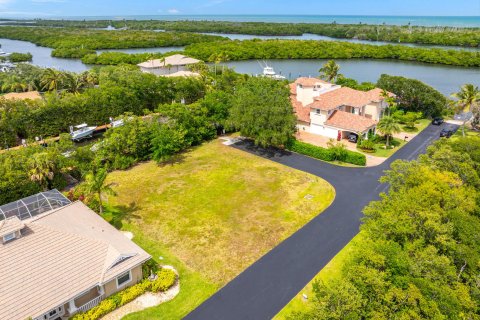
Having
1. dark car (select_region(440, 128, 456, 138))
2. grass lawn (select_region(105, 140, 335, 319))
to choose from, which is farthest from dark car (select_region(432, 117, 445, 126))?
grass lawn (select_region(105, 140, 335, 319))

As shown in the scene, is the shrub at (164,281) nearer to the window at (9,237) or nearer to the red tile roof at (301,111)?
the window at (9,237)

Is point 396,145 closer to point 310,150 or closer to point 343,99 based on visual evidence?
point 343,99

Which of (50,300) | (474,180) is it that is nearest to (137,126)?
(50,300)

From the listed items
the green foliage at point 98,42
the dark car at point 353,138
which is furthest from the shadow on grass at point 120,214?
the green foliage at point 98,42

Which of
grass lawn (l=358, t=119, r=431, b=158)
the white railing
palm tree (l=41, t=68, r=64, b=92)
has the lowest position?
the white railing

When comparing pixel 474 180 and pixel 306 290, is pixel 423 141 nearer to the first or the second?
pixel 474 180

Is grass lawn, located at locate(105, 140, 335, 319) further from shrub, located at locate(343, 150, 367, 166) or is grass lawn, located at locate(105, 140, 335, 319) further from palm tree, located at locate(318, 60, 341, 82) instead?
palm tree, located at locate(318, 60, 341, 82)
